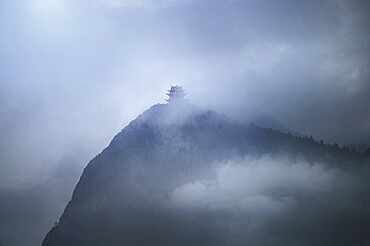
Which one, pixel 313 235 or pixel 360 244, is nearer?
pixel 360 244

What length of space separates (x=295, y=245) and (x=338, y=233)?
22648mm

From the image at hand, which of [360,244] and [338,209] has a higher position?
[338,209]

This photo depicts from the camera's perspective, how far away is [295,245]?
197 meters

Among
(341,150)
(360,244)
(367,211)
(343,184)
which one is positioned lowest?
(360,244)

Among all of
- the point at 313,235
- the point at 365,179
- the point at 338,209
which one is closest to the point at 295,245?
the point at 313,235

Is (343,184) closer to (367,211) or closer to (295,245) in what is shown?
(367,211)

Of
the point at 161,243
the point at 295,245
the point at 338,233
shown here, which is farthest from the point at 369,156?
the point at 161,243

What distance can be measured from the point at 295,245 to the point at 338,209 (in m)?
29.5

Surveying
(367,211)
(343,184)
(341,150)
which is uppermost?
(341,150)

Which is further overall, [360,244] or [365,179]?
[365,179]

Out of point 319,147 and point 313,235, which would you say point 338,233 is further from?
point 319,147

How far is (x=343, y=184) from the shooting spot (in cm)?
19900

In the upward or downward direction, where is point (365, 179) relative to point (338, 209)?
upward

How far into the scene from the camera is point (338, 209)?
642 ft
